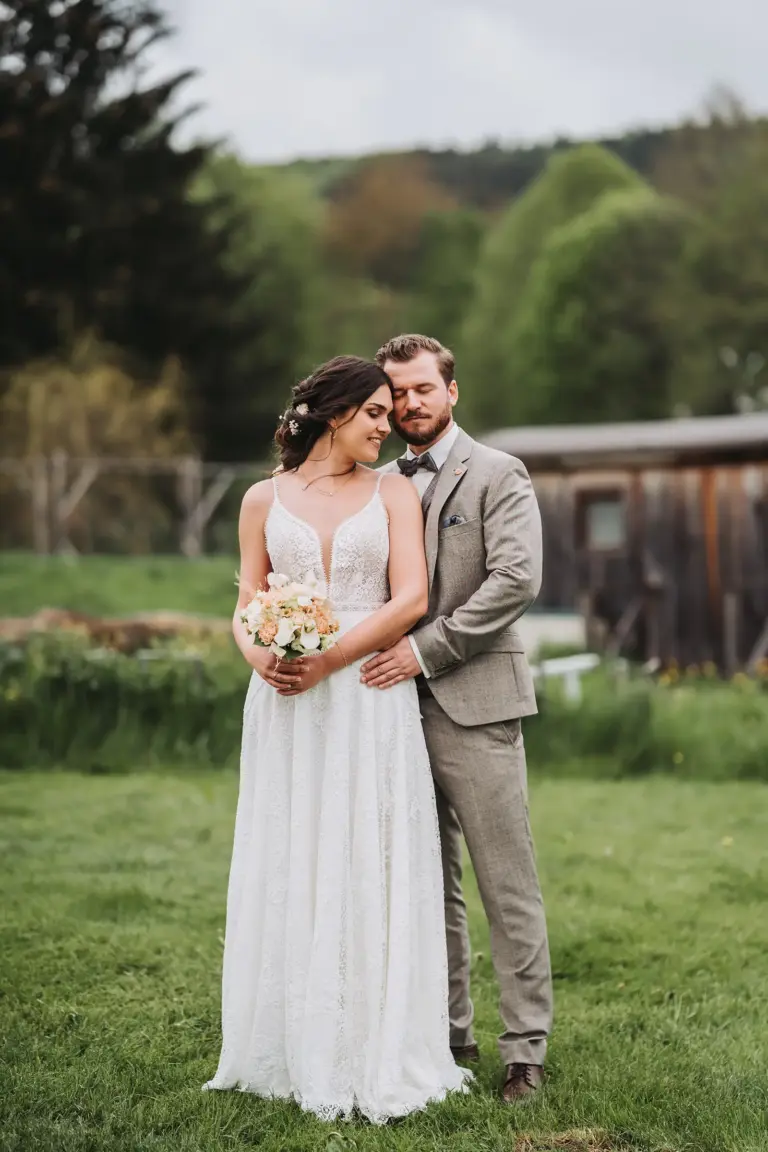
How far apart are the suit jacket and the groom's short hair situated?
0.79 feet

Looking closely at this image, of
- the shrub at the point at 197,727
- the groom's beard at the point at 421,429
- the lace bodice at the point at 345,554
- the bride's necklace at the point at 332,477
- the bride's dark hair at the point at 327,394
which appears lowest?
the shrub at the point at 197,727

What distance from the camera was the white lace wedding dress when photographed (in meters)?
4.27

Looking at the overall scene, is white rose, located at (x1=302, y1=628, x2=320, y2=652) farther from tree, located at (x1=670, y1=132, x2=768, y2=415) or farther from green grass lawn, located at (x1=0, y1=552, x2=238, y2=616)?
tree, located at (x1=670, y1=132, x2=768, y2=415)

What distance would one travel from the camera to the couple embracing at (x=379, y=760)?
4.30m

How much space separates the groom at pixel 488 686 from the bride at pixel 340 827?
128 mm

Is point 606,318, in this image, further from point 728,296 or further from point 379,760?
point 379,760

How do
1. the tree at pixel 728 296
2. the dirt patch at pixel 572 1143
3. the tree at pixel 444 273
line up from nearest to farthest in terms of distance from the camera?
the dirt patch at pixel 572 1143, the tree at pixel 728 296, the tree at pixel 444 273

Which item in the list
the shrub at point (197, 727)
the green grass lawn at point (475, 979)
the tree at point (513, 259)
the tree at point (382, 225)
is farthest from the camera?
the tree at point (382, 225)

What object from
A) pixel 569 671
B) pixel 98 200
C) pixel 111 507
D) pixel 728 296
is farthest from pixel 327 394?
pixel 728 296

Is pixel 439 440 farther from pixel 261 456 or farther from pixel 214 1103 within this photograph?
pixel 261 456

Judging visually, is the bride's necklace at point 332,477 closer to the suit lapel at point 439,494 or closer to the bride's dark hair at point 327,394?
the bride's dark hair at point 327,394

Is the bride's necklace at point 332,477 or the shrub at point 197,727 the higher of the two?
the bride's necklace at point 332,477

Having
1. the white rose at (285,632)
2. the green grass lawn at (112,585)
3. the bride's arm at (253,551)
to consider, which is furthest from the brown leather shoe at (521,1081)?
the green grass lawn at (112,585)

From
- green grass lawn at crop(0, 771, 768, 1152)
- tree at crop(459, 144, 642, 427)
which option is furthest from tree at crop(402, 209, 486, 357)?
green grass lawn at crop(0, 771, 768, 1152)
